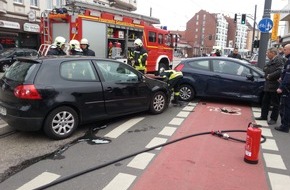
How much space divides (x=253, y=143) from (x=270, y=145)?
53.1 inches

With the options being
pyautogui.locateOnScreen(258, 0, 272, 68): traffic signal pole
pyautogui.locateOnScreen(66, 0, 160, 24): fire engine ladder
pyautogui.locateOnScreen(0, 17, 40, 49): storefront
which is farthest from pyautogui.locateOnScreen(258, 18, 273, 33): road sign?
pyautogui.locateOnScreen(0, 17, 40, 49): storefront

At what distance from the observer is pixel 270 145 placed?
5.82 m

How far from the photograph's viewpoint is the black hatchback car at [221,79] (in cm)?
920

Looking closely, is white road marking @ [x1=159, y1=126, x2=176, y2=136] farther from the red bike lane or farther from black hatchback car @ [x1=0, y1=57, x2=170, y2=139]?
black hatchback car @ [x1=0, y1=57, x2=170, y2=139]

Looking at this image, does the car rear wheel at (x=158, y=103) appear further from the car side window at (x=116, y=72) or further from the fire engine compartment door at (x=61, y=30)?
the fire engine compartment door at (x=61, y=30)

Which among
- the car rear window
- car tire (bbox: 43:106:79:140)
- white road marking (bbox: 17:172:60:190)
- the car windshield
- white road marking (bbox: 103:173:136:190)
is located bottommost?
white road marking (bbox: 17:172:60:190)

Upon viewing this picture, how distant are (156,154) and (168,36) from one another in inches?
515

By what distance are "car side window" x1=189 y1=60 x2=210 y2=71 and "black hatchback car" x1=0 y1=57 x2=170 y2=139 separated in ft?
12.0

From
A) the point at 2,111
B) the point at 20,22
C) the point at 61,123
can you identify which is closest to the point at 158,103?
the point at 61,123

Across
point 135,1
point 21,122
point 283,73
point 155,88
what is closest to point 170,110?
point 155,88

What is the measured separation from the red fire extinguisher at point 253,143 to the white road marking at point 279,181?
0.35 meters

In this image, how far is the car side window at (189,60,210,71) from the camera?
9975 millimetres

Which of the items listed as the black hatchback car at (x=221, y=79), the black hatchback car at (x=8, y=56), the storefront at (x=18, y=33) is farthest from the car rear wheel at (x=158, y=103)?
the storefront at (x=18, y=33)

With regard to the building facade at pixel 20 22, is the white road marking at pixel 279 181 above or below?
below
